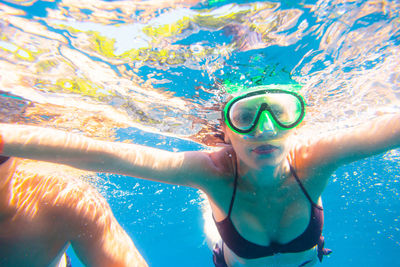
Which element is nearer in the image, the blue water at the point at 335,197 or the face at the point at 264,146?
the face at the point at 264,146

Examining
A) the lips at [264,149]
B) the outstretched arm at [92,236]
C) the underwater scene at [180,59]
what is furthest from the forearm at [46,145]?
the underwater scene at [180,59]

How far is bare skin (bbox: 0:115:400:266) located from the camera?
102 inches

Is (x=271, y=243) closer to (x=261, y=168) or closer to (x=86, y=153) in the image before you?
(x=261, y=168)

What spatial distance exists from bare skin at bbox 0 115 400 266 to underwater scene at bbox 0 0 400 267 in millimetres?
3003

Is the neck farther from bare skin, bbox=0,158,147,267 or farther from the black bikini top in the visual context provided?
bare skin, bbox=0,158,147,267

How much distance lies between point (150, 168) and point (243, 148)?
4.50 feet

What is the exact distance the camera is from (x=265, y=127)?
3084mm

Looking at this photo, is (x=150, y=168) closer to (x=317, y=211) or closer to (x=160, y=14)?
(x=317, y=211)

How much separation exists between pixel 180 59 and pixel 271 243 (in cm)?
487

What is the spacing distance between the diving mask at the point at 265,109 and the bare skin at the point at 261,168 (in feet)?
0.73

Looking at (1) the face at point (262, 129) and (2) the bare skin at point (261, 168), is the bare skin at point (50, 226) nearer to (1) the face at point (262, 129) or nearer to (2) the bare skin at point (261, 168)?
(2) the bare skin at point (261, 168)

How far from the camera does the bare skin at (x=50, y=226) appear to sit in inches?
82.0

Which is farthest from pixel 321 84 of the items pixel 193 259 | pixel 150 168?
pixel 193 259

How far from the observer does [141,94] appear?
780 cm
